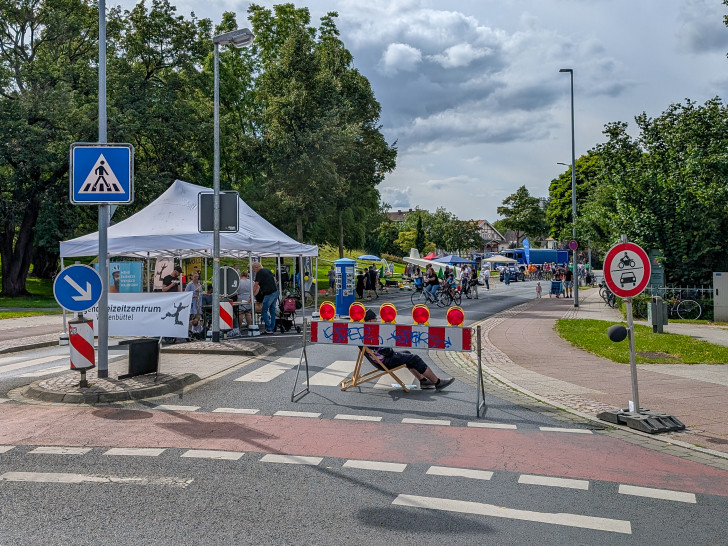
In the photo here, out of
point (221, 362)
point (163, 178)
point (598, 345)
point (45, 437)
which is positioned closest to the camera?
point (45, 437)

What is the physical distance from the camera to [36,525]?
4.39m

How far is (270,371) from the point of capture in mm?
11219

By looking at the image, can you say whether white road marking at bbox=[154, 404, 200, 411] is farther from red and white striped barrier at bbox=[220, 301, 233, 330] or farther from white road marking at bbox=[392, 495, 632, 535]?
red and white striped barrier at bbox=[220, 301, 233, 330]

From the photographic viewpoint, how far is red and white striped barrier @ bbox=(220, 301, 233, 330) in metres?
15.1

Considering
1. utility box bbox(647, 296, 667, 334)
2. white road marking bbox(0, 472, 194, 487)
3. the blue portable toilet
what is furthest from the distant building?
white road marking bbox(0, 472, 194, 487)

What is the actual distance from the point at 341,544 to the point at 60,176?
3547 centimetres

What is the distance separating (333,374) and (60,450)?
17.1 feet

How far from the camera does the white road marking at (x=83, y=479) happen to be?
5320 millimetres

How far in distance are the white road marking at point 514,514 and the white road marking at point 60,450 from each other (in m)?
3.10

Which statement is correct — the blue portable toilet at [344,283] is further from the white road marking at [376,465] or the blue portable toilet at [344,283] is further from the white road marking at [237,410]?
the white road marking at [376,465]

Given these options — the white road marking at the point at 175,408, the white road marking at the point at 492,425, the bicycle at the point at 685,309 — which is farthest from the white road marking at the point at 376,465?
the bicycle at the point at 685,309

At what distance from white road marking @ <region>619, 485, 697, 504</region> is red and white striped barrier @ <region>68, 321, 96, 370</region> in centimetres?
677

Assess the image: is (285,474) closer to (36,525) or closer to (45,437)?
(36,525)

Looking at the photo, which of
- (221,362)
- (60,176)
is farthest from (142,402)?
(60,176)
